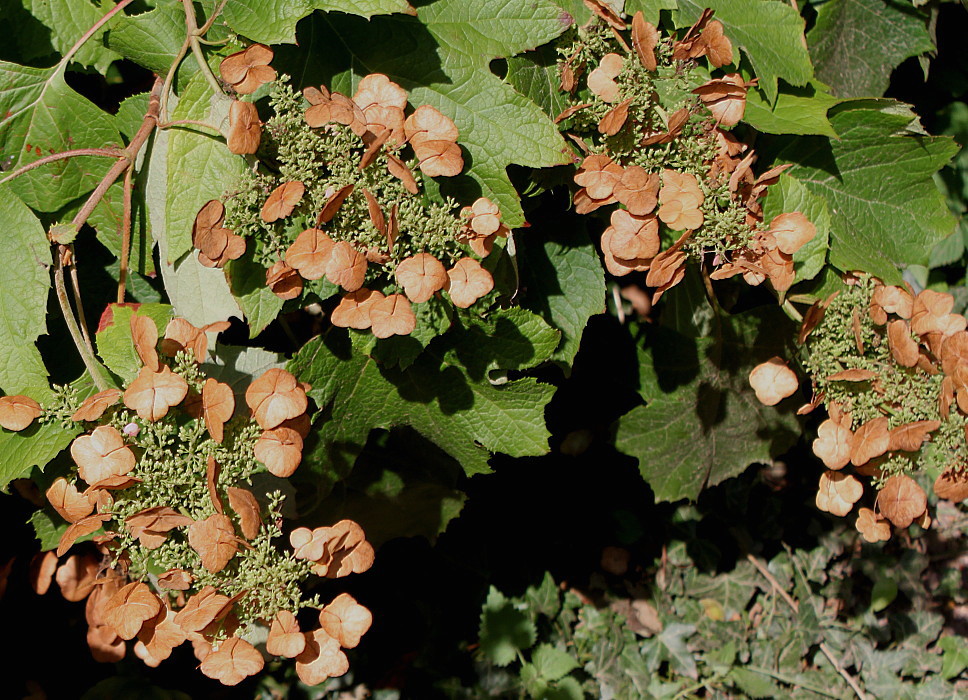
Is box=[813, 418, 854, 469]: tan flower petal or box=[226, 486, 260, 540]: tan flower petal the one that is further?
box=[813, 418, 854, 469]: tan flower petal

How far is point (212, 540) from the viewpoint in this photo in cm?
95

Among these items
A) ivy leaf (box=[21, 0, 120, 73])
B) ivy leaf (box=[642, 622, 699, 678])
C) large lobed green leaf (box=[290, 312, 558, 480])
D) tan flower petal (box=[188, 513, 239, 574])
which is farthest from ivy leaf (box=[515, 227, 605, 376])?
ivy leaf (box=[642, 622, 699, 678])

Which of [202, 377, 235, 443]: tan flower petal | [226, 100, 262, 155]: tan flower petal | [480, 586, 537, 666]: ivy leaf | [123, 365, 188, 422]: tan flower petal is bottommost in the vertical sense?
[480, 586, 537, 666]: ivy leaf

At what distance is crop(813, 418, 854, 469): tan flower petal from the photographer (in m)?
1.21

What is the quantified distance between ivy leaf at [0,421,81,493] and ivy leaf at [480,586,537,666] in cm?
157

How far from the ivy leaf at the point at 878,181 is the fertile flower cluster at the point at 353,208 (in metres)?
0.80

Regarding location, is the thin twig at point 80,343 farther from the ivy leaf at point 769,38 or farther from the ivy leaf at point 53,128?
the ivy leaf at point 769,38

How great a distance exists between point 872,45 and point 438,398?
1.25 meters

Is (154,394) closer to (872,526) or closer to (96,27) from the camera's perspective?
(96,27)

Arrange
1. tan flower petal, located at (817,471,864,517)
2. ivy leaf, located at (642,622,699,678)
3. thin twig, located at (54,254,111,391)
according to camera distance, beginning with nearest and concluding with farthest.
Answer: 1. thin twig, located at (54,254,111,391)
2. tan flower petal, located at (817,471,864,517)
3. ivy leaf, located at (642,622,699,678)

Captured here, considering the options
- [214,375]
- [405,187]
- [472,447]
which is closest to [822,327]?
[472,447]

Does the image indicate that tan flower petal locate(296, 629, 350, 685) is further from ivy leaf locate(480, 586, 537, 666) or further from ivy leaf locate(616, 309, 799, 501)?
ivy leaf locate(480, 586, 537, 666)

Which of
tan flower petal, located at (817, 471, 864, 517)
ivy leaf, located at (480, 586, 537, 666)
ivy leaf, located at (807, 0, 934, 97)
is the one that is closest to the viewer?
tan flower petal, located at (817, 471, 864, 517)

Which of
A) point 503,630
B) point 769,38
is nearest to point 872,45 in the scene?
point 769,38
